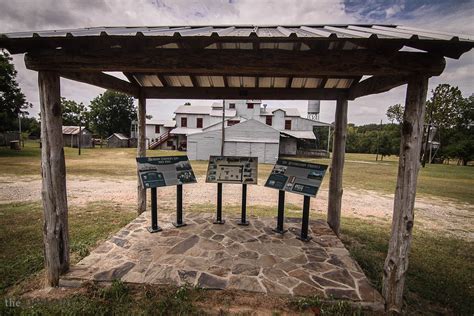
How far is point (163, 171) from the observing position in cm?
510

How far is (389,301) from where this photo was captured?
3129mm

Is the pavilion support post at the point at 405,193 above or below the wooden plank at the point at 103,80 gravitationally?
below

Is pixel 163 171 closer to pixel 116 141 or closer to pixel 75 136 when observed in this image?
pixel 75 136

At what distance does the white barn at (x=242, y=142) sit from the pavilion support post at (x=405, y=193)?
20.2 meters

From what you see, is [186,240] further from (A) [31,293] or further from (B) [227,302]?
(A) [31,293]

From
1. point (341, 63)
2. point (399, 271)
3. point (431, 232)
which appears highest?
point (341, 63)

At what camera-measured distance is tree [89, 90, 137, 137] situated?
46.9 metres

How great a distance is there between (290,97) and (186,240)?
4.15 metres

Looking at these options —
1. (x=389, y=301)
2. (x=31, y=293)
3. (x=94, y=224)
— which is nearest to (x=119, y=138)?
(x=94, y=224)

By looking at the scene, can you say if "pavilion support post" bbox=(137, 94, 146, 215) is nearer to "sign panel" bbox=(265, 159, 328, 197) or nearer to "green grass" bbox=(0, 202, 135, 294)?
"green grass" bbox=(0, 202, 135, 294)

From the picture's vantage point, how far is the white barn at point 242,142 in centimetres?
2344

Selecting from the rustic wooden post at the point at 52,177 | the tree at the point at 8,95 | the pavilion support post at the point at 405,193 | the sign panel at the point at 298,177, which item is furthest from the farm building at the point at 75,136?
the pavilion support post at the point at 405,193

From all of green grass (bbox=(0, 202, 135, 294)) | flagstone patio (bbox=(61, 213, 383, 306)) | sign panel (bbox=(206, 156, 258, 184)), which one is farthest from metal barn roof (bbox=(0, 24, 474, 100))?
green grass (bbox=(0, 202, 135, 294))

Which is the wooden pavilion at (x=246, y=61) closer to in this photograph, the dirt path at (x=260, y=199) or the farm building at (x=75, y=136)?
the dirt path at (x=260, y=199)
